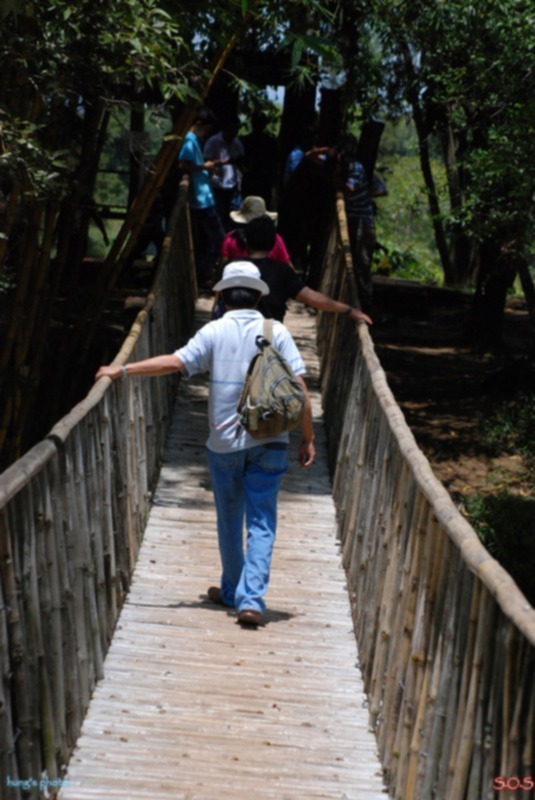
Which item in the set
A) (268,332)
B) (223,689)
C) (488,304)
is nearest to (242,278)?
(268,332)

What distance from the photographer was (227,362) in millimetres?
5363

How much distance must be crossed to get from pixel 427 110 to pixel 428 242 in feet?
65.2

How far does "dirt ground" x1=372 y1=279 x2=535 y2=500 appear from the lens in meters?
11.4

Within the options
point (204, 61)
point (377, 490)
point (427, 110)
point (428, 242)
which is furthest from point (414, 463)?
point (428, 242)

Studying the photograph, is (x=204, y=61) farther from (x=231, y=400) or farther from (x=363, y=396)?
(x=231, y=400)

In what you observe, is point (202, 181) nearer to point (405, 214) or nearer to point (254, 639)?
point (254, 639)

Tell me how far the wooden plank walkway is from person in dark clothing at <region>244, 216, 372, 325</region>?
120cm

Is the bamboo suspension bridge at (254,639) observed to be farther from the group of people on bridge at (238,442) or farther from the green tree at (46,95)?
the green tree at (46,95)

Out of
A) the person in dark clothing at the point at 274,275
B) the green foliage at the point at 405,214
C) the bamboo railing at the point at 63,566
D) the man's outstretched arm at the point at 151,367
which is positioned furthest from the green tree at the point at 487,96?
the green foliage at the point at 405,214

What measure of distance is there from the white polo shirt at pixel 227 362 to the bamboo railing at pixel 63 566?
0.40m

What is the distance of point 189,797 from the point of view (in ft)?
13.1

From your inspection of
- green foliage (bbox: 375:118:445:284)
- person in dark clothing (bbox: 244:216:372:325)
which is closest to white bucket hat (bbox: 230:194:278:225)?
person in dark clothing (bbox: 244:216:372:325)

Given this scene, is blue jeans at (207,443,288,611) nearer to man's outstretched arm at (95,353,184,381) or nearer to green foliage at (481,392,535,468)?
man's outstretched arm at (95,353,184,381)

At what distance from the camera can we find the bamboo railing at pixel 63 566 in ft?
11.2
